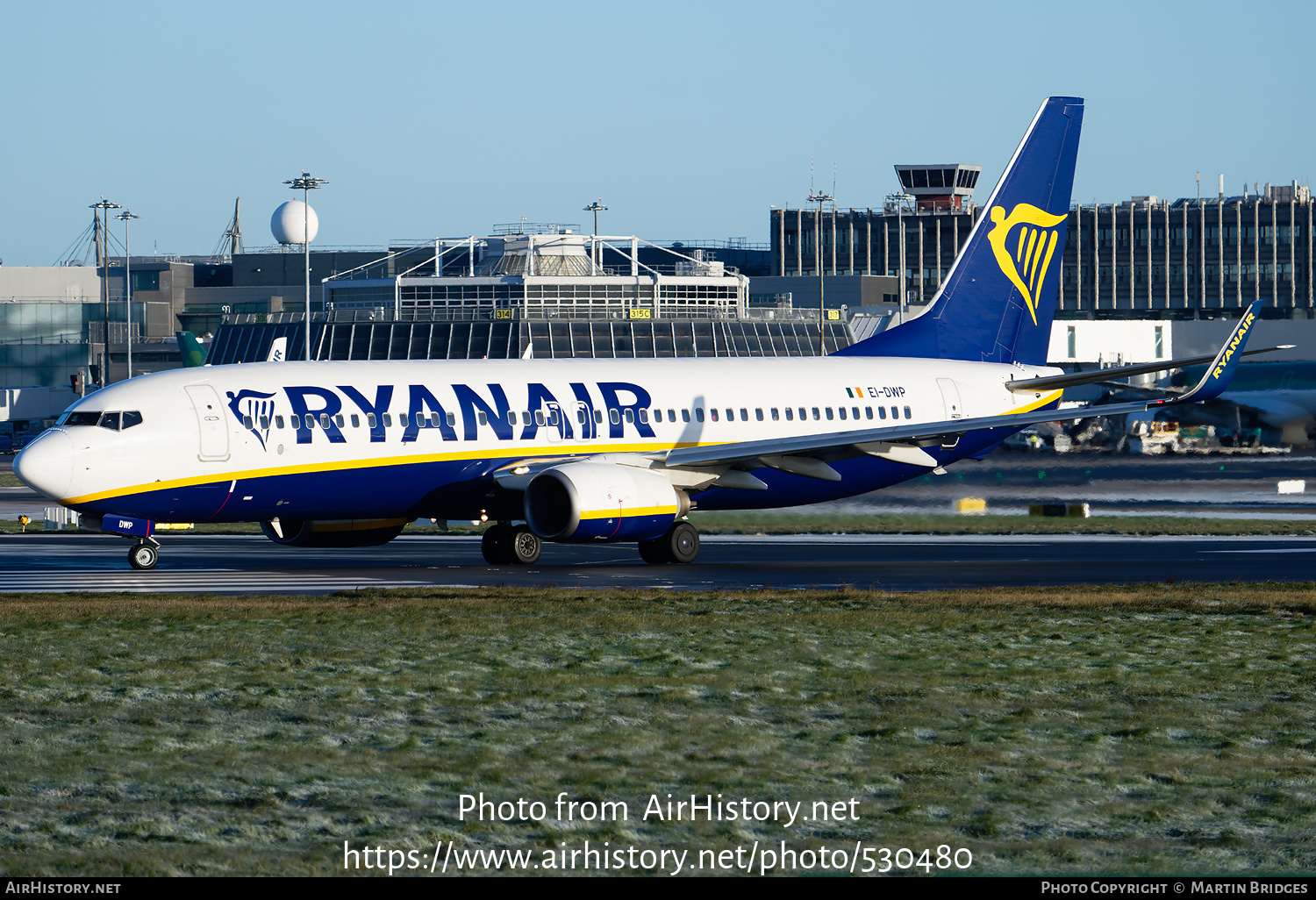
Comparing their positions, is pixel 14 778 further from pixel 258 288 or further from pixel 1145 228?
pixel 1145 228

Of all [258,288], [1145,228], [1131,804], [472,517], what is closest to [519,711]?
[1131,804]

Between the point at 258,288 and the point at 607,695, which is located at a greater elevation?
the point at 258,288

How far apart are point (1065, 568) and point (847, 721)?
64.1 ft

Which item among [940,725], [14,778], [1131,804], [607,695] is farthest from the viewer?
[607,695]

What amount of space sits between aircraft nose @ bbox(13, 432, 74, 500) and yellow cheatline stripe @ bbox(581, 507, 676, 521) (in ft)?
32.7

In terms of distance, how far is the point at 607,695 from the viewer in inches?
635

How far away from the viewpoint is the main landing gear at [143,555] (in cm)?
3350

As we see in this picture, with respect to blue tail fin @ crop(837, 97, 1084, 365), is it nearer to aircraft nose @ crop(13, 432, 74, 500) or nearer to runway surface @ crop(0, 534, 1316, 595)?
runway surface @ crop(0, 534, 1316, 595)

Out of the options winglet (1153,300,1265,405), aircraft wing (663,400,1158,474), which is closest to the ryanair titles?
aircraft wing (663,400,1158,474)

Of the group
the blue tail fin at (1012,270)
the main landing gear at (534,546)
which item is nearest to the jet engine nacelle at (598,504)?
the main landing gear at (534,546)

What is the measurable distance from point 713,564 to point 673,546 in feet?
3.29

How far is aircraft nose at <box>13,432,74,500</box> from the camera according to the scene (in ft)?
100.0

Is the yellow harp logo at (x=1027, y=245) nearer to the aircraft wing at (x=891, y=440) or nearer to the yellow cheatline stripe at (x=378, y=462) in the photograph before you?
the aircraft wing at (x=891, y=440)

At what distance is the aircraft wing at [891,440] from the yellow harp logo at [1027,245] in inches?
278
